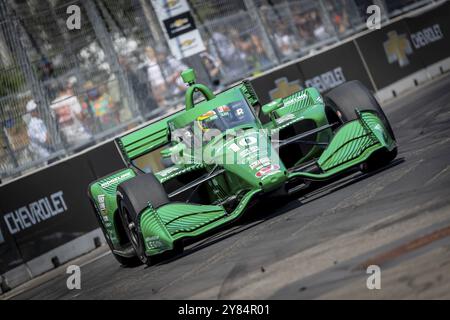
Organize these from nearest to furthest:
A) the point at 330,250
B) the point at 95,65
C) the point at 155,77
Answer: the point at 330,250
the point at 95,65
the point at 155,77

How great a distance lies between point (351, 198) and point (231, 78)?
1026cm

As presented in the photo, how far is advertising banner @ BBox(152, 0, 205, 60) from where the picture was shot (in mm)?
18047

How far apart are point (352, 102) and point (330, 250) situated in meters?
3.77

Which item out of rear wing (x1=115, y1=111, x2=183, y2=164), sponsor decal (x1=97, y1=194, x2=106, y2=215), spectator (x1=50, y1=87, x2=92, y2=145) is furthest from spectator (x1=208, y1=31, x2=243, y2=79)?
sponsor decal (x1=97, y1=194, x2=106, y2=215)

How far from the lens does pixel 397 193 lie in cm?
871

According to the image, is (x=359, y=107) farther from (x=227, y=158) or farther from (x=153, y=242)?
(x=153, y=242)

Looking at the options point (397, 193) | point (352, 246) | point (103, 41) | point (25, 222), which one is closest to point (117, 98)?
point (103, 41)

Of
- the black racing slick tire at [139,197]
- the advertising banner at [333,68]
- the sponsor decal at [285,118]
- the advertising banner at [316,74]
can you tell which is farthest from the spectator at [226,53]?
the black racing slick tire at [139,197]

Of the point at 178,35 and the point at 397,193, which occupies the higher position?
the point at 178,35

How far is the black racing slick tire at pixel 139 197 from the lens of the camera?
980cm

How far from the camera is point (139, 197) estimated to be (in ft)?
32.3

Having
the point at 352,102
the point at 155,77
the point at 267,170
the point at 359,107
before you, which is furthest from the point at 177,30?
the point at 267,170

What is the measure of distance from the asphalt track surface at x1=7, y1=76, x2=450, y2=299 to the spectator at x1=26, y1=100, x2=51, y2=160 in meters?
3.82

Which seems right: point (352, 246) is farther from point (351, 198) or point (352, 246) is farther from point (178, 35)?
point (178, 35)
